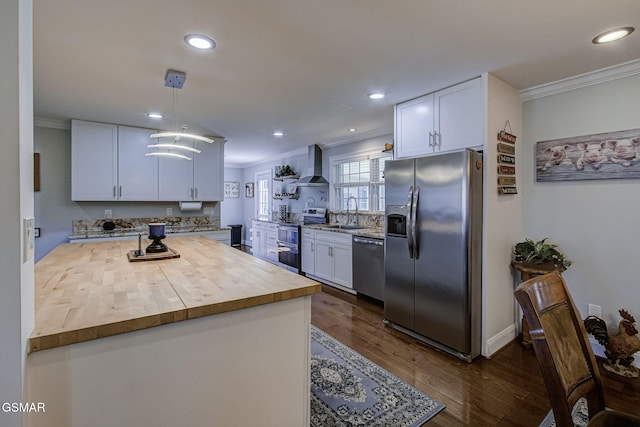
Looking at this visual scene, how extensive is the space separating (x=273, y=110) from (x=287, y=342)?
107 inches

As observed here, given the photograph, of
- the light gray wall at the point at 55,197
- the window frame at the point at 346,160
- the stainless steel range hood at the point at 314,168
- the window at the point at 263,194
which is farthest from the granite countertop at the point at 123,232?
the window at the point at 263,194

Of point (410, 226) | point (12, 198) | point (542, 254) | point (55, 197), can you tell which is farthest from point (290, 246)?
point (12, 198)

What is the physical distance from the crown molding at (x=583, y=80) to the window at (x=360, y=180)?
6.13ft

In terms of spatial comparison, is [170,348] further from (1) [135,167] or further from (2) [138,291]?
(1) [135,167]

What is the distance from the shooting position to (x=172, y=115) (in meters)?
3.73

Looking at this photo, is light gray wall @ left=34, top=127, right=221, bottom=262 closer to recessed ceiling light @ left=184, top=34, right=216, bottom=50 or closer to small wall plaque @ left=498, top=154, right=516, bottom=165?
recessed ceiling light @ left=184, top=34, right=216, bottom=50

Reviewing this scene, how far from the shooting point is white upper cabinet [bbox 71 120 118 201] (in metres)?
3.91

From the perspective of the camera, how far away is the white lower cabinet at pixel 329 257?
4258 millimetres

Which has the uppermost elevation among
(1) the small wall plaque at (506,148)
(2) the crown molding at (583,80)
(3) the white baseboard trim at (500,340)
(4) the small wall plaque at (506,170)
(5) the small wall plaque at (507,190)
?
(2) the crown molding at (583,80)

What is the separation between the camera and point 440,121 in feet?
9.22

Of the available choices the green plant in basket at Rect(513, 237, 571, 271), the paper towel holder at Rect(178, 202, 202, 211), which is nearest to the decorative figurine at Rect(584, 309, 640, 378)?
the green plant in basket at Rect(513, 237, 571, 271)

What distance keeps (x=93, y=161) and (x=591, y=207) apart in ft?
17.8

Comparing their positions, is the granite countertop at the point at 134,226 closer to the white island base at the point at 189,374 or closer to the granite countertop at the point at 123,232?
the granite countertop at the point at 123,232

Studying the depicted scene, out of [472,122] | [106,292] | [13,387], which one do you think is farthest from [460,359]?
[13,387]
